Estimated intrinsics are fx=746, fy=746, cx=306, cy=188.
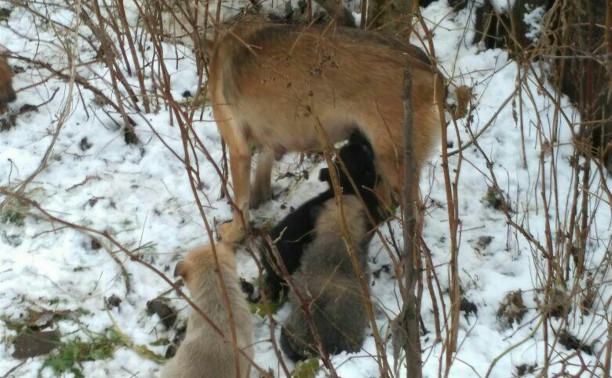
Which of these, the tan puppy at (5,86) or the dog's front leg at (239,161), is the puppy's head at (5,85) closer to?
the tan puppy at (5,86)

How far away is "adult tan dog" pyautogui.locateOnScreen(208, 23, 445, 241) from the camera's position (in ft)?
14.1

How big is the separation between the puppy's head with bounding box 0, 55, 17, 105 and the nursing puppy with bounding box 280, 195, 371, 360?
290 cm

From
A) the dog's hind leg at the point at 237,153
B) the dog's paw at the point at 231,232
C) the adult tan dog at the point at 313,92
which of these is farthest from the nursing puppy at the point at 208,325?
the dog's hind leg at the point at 237,153

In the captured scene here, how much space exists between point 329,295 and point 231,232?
A: 88 cm

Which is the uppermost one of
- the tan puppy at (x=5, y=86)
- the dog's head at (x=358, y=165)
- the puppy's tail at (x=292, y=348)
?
the tan puppy at (x=5, y=86)

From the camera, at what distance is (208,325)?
350cm

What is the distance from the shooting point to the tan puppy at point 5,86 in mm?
5677

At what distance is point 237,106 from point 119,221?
1.09 meters

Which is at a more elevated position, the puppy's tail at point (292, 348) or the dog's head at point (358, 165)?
the dog's head at point (358, 165)

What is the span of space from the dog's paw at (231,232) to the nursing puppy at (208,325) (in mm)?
341

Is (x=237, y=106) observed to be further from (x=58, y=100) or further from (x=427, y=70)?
(x=58, y=100)

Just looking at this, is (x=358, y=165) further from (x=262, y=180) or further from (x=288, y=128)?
(x=262, y=180)

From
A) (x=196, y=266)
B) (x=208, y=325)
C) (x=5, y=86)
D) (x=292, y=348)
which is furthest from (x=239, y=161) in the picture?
(x=5, y=86)

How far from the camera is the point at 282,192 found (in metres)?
5.36
